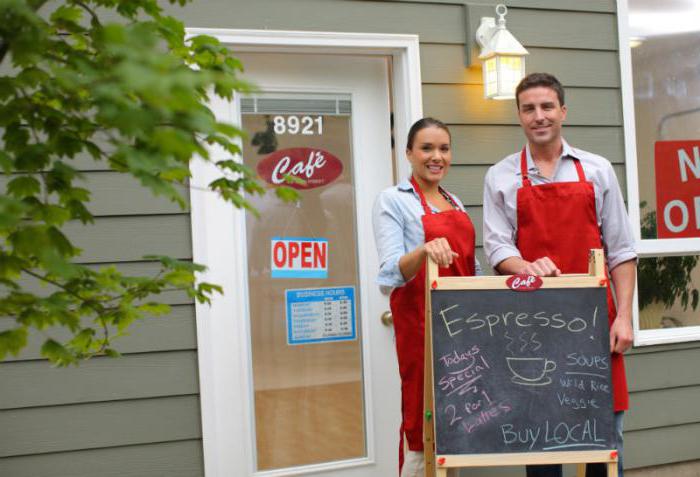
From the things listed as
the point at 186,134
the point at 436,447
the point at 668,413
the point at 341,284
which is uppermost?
the point at 186,134

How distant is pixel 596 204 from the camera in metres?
2.73

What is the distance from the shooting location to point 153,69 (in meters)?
1.03

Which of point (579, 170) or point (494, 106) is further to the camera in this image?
point (494, 106)

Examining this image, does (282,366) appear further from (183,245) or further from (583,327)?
(583,327)

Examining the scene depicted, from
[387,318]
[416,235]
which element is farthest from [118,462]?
[416,235]

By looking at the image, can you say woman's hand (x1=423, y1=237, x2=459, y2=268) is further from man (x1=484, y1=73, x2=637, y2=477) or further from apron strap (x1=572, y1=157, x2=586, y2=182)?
apron strap (x1=572, y1=157, x2=586, y2=182)

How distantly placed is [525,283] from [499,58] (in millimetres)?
1354

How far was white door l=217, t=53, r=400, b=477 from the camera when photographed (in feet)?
11.3

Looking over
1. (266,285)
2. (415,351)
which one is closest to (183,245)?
(266,285)

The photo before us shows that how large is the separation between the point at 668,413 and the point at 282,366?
1979mm

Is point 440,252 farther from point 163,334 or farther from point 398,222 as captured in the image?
point 163,334

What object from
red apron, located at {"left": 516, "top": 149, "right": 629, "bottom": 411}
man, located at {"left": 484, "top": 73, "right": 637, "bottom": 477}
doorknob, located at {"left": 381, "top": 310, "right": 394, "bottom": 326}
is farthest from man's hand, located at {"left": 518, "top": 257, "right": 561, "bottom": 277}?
doorknob, located at {"left": 381, "top": 310, "right": 394, "bottom": 326}

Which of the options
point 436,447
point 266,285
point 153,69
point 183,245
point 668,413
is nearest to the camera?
point 153,69

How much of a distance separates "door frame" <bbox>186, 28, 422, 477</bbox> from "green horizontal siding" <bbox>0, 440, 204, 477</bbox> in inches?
3.2
